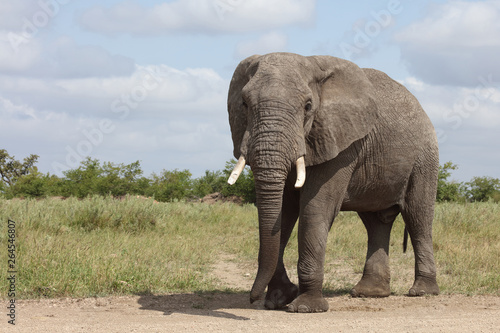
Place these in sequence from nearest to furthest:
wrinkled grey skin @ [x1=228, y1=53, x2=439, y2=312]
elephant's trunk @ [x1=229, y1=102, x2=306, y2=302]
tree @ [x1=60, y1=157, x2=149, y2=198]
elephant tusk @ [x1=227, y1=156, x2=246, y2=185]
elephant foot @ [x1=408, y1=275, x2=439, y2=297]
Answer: elephant tusk @ [x1=227, y1=156, x2=246, y2=185], elephant's trunk @ [x1=229, y1=102, x2=306, y2=302], wrinkled grey skin @ [x1=228, y1=53, x2=439, y2=312], elephant foot @ [x1=408, y1=275, x2=439, y2=297], tree @ [x1=60, y1=157, x2=149, y2=198]

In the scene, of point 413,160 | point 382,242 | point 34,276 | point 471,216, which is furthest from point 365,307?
point 471,216

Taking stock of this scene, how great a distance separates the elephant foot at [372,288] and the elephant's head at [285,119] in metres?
2.42

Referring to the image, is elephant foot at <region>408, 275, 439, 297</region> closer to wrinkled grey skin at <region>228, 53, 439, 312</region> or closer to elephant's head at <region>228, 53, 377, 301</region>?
wrinkled grey skin at <region>228, 53, 439, 312</region>

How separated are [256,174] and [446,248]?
6.78 metres

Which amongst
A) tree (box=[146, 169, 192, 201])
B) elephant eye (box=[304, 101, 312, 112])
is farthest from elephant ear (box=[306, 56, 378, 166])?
tree (box=[146, 169, 192, 201])

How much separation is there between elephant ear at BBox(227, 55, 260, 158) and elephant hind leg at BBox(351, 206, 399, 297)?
9.56 feet

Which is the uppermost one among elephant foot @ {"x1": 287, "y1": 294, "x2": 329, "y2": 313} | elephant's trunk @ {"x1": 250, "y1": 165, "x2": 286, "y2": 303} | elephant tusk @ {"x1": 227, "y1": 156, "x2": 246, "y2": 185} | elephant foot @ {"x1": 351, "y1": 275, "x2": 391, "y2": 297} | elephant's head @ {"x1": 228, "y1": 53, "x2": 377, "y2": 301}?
elephant's head @ {"x1": 228, "y1": 53, "x2": 377, "y2": 301}

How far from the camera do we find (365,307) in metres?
7.50

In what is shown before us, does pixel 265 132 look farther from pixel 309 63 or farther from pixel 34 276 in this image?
pixel 34 276

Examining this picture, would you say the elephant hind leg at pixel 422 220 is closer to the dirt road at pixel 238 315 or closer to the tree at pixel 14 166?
the dirt road at pixel 238 315

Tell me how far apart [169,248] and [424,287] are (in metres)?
4.67

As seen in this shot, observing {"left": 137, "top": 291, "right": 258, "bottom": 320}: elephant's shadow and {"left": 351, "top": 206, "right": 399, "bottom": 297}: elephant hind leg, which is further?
{"left": 351, "top": 206, "right": 399, "bottom": 297}: elephant hind leg

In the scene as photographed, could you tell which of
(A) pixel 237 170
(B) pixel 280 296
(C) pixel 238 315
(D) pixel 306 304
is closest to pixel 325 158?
(A) pixel 237 170

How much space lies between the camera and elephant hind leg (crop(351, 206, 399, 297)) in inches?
336
